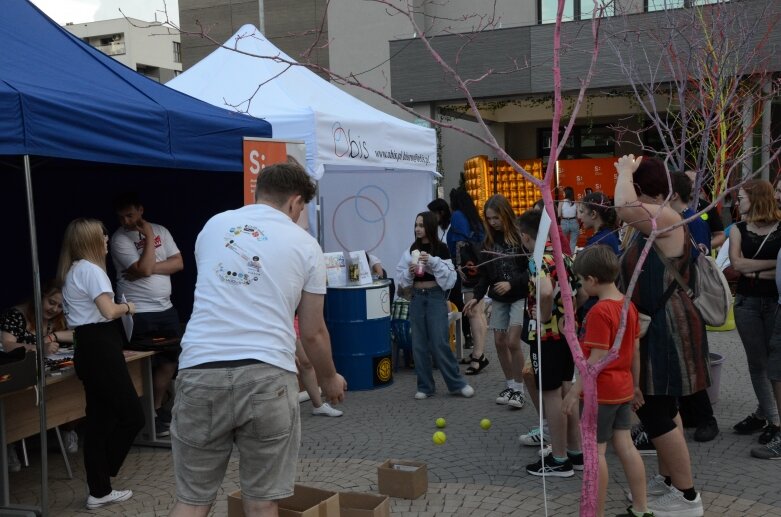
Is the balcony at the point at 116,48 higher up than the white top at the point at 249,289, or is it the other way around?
the balcony at the point at 116,48

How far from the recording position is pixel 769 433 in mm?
5203

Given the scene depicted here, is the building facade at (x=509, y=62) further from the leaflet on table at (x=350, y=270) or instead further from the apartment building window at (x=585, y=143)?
the leaflet on table at (x=350, y=270)

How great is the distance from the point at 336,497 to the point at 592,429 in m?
1.36

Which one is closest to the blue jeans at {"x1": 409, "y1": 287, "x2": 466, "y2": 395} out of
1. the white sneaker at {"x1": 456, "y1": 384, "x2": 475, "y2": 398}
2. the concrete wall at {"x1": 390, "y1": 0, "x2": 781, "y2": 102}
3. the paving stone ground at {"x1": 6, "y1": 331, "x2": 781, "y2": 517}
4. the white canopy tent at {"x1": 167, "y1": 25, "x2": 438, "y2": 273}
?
the white sneaker at {"x1": 456, "y1": 384, "x2": 475, "y2": 398}

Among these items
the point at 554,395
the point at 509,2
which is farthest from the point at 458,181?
the point at 554,395

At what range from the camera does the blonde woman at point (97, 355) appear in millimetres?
4520

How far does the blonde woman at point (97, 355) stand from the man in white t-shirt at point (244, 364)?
69.0 inches

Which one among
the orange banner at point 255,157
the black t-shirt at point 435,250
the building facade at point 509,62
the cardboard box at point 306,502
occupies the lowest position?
the cardboard box at point 306,502

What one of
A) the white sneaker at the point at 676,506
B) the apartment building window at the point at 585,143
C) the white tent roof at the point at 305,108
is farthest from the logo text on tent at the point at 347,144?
the apartment building window at the point at 585,143

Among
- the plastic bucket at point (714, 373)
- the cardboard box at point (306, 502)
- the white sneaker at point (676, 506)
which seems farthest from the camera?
the plastic bucket at point (714, 373)

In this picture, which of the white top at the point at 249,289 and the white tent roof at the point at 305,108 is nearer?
the white top at the point at 249,289

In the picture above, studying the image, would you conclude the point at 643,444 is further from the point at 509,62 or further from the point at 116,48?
the point at 116,48

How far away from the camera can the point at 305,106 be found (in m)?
7.16

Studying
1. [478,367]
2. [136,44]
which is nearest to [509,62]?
[478,367]
